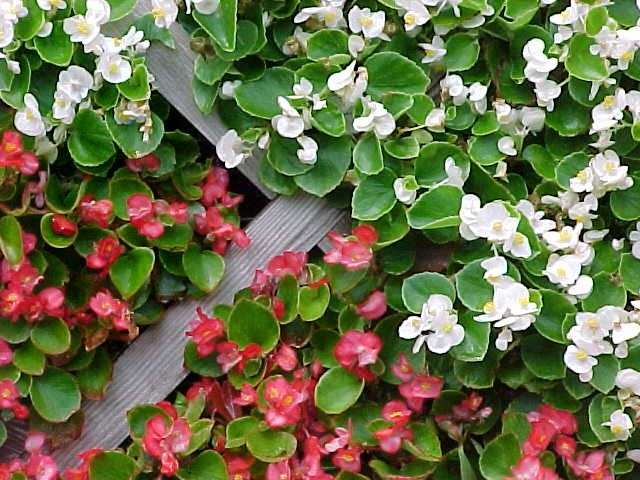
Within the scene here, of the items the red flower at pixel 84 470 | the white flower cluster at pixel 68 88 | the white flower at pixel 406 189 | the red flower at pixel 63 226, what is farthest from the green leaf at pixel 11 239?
the white flower at pixel 406 189

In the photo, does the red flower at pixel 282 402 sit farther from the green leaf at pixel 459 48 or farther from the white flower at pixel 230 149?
the green leaf at pixel 459 48

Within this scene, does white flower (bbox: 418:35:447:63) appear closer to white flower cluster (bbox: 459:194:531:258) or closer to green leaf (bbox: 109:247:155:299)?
white flower cluster (bbox: 459:194:531:258)

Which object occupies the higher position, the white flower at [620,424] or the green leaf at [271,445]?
the green leaf at [271,445]

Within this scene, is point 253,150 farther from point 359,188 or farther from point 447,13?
point 447,13

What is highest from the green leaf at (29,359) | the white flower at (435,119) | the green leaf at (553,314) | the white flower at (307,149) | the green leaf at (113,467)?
the green leaf at (29,359)

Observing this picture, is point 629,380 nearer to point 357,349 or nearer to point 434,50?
point 357,349

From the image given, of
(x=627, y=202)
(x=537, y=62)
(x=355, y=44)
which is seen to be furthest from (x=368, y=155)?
(x=627, y=202)
